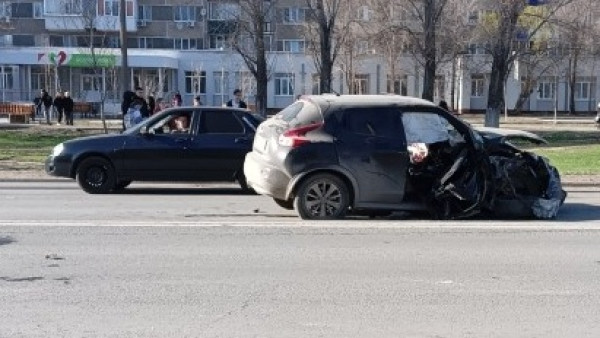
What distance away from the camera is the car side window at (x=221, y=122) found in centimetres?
1347

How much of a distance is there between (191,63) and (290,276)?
54.1 m

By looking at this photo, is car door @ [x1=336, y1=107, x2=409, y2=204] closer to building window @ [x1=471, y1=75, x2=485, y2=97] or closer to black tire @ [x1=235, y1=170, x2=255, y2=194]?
black tire @ [x1=235, y1=170, x2=255, y2=194]

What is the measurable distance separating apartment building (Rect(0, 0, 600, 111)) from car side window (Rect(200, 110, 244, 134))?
36.8 meters

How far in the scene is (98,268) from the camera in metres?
7.13

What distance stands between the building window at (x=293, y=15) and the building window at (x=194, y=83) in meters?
9.87

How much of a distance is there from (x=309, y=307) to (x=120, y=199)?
7370mm

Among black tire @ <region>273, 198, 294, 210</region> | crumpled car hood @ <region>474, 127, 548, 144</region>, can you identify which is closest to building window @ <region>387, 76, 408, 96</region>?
crumpled car hood @ <region>474, 127, 548, 144</region>

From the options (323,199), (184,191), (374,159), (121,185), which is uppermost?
(374,159)

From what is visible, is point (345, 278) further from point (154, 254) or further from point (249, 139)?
point (249, 139)

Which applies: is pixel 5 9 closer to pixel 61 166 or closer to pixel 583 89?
pixel 583 89

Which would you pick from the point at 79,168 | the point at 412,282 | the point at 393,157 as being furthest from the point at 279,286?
the point at 79,168

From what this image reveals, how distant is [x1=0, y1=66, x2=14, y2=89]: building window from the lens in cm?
5691

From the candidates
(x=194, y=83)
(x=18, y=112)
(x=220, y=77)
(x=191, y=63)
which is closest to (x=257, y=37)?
(x=18, y=112)

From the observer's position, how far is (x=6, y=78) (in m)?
57.2
